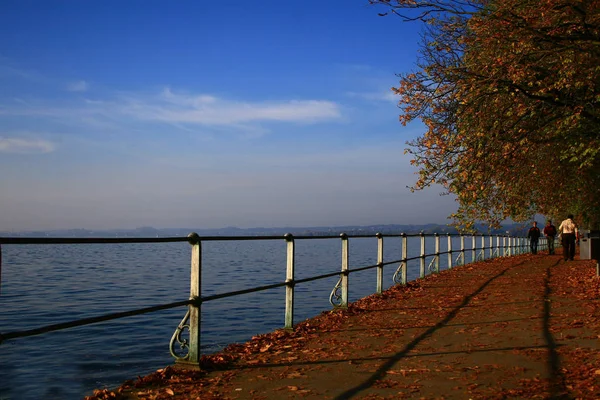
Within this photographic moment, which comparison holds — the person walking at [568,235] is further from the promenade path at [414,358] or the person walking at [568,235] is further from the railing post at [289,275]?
the railing post at [289,275]

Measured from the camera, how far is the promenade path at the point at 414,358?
5.64 meters

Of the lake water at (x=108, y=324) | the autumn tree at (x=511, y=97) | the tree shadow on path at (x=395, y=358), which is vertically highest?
the autumn tree at (x=511, y=97)

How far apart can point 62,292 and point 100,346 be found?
1355 cm

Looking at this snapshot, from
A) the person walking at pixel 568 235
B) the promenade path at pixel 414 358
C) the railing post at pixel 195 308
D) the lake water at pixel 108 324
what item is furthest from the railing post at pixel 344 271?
the person walking at pixel 568 235

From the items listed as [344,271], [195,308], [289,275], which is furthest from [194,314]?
[344,271]

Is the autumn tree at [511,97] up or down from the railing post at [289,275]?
up

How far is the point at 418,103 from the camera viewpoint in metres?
15.0

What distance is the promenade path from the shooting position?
18.5 feet

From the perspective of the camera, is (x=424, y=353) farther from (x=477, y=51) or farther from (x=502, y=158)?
(x=477, y=51)

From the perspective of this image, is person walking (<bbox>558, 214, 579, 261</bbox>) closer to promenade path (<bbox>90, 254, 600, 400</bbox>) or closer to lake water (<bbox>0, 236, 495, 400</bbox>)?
lake water (<bbox>0, 236, 495, 400</bbox>)

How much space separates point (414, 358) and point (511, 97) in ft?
23.1

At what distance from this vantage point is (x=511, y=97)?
12.0 metres

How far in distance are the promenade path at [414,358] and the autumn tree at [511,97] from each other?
11.0ft

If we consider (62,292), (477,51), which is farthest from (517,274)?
(62,292)
